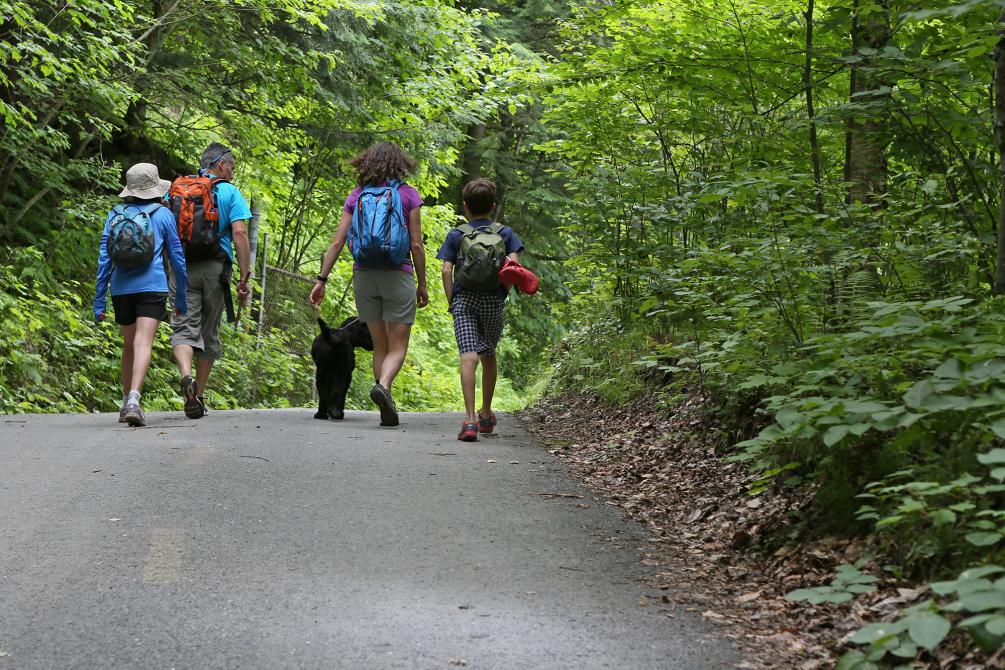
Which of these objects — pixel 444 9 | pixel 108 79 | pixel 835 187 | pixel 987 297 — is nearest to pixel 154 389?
pixel 108 79

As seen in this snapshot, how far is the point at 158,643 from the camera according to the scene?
3709 millimetres

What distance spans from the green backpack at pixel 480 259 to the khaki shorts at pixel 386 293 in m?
0.89

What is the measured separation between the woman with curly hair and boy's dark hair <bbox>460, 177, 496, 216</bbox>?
0.55 m

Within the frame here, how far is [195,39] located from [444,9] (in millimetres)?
4637

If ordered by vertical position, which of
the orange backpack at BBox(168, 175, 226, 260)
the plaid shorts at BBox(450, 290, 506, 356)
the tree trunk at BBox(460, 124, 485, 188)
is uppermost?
the tree trunk at BBox(460, 124, 485, 188)

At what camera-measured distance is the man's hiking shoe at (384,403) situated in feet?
30.5

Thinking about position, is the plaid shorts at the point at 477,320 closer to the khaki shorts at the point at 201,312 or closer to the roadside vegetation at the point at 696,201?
the roadside vegetation at the point at 696,201

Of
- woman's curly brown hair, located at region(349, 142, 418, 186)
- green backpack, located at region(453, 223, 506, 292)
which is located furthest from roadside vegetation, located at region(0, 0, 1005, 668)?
woman's curly brown hair, located at region(349, 142, 418, 186)

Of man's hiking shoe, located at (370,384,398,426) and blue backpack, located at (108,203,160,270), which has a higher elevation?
blue backpack, located at (108,203,160,270)

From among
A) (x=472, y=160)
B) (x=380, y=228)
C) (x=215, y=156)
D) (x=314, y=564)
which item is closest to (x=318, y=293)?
(x=380, y=228)

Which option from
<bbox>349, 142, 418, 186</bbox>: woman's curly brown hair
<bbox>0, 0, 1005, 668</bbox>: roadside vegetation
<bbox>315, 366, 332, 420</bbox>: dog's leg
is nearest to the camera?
<bbox>0, 0, 1005, 668</bbox>: roadside vegetation

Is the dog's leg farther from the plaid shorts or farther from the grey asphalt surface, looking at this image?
the grey asphalt surface

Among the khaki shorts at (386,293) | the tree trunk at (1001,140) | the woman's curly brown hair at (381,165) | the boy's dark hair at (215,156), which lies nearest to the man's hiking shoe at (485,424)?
the khaki shorts at (386,293)

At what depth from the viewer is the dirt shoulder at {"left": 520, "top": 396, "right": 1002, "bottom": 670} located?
153 inches
